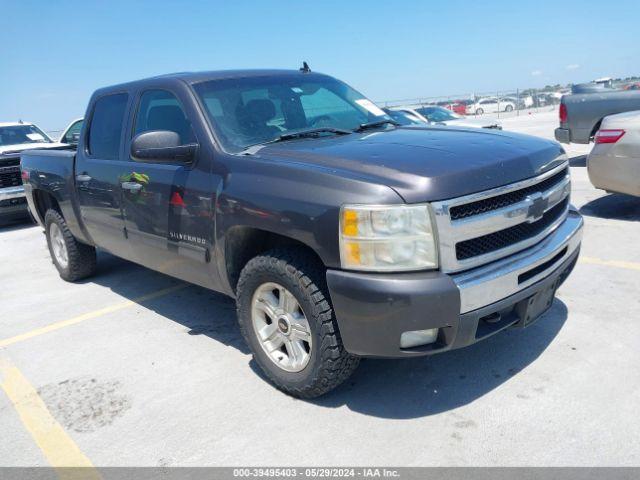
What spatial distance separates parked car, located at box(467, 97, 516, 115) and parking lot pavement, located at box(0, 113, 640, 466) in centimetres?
3219

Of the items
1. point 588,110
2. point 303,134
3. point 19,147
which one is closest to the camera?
point 303,134

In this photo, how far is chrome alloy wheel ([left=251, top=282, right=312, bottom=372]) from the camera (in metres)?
3.00

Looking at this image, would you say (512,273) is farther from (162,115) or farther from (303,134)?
(162,115)

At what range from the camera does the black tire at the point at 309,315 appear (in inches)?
109

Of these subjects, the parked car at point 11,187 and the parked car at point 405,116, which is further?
the parked car at point 405,116

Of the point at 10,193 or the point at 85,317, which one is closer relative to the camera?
the point at 85,317

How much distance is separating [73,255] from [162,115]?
2439 millimetres

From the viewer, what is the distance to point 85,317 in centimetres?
478

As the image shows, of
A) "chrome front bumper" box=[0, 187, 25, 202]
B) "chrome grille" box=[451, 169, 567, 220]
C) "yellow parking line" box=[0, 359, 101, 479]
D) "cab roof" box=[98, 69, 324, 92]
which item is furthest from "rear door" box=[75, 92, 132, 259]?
"chrome front bumper" box=[0, 187, 25, 202]

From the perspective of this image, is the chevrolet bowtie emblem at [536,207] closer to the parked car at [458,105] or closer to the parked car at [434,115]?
the parked car at [434,115]

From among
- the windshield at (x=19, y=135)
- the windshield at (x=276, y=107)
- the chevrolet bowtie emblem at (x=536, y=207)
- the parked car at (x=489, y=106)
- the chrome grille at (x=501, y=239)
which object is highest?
the windshield at (x=276, y=107)

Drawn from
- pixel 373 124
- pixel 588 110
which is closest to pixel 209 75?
pixel 373 124

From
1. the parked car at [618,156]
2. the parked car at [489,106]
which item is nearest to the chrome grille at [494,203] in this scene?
the parked car at [618,156]

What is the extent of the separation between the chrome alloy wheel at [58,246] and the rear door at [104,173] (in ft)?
3.22
